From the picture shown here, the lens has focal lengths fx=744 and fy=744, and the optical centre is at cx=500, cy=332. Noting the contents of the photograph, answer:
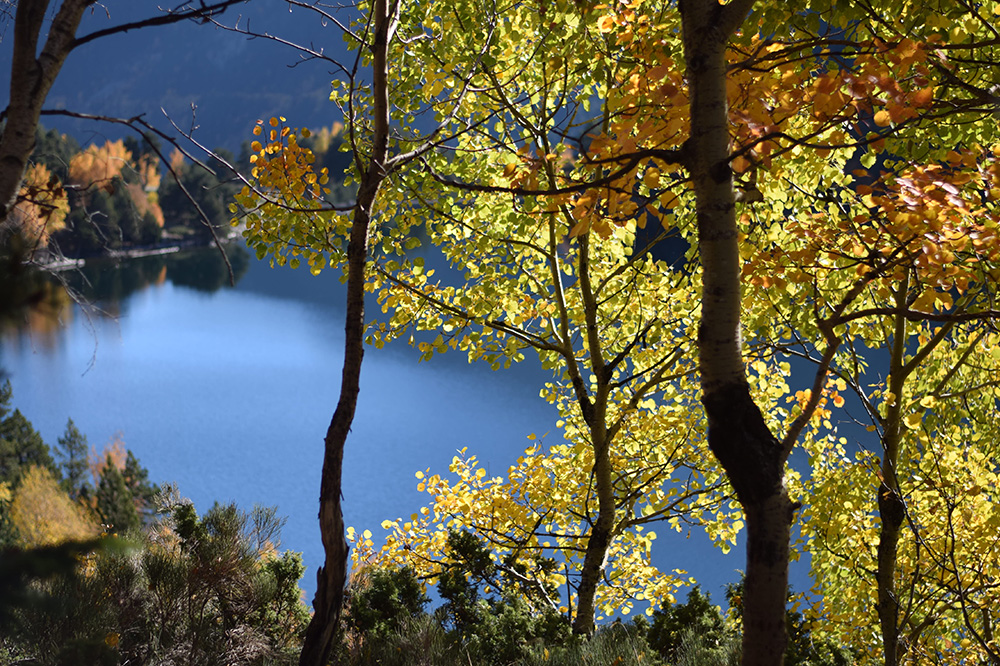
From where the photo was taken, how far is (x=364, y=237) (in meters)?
3.26

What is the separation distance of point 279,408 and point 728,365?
3522 centimetres

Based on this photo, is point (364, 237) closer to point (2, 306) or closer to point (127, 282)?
point (2, 306)

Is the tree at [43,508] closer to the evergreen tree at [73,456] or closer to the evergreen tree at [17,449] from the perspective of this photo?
the evergreen tree at [17,449]

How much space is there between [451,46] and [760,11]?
2.00 m

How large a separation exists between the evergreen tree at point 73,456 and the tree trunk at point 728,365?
31.0 meters

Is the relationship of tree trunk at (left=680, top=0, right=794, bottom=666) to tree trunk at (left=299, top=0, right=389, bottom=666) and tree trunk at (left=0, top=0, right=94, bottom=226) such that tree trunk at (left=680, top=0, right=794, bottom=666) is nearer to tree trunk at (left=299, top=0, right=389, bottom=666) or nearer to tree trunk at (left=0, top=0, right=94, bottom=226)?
tree trunk at (left=299, top=0, right=389, bottom=666)

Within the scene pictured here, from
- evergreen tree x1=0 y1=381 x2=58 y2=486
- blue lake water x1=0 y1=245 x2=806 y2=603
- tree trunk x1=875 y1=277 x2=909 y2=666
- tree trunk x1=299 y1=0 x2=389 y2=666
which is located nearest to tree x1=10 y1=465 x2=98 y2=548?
evergreen tree x1=0 y1=381 x2=58 y2=486

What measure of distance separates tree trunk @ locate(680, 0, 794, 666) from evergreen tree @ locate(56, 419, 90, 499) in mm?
30999

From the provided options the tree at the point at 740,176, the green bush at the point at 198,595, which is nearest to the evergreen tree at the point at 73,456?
the green bush at the point at 198,595

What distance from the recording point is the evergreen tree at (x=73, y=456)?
2921cm

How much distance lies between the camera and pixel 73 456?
29891mm

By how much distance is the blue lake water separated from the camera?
92.8 ft

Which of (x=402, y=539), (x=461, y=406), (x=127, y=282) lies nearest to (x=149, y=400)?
(x=461, y=406)

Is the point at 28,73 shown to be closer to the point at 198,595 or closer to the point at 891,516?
the point at 198,595
